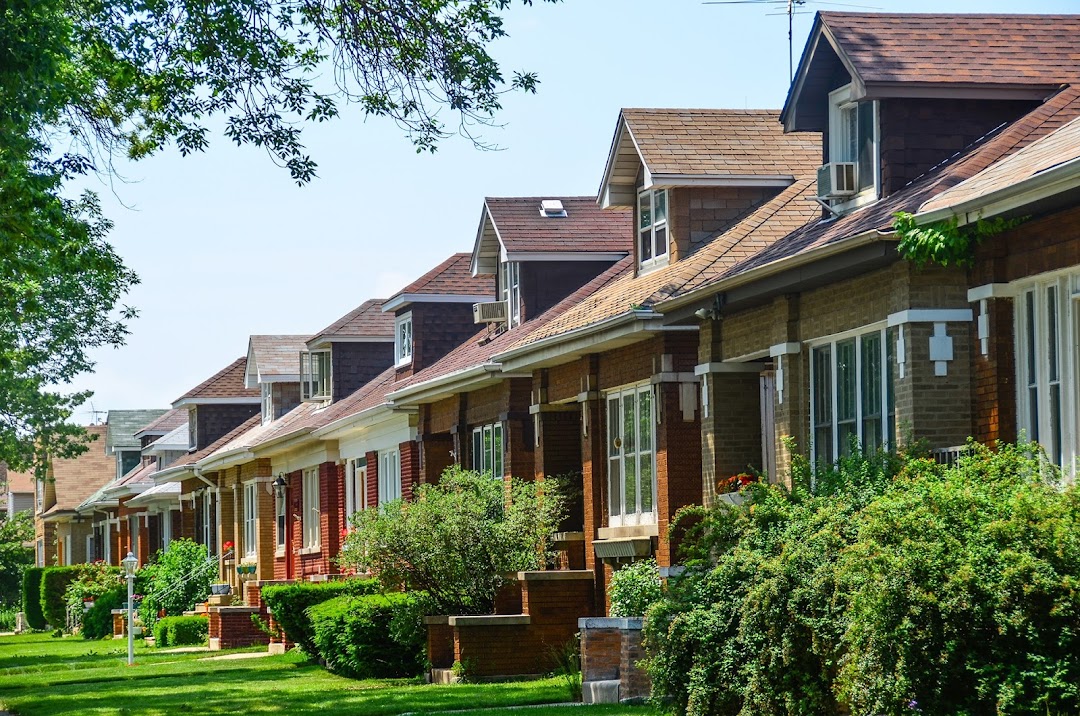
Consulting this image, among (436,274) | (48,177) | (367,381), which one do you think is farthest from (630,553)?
(367,381)

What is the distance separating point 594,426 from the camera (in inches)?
924

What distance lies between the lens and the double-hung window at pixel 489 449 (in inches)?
1072

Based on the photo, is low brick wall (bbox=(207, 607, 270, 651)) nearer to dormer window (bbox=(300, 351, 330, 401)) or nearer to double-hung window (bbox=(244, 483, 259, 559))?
dormer window (bbox=(300, 351, 330, 401))

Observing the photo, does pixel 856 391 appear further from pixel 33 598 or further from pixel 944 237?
pixel 33 598

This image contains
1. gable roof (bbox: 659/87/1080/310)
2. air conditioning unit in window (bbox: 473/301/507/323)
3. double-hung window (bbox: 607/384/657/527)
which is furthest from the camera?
air conditioning unit in window (bbox: 473/301/507/323)

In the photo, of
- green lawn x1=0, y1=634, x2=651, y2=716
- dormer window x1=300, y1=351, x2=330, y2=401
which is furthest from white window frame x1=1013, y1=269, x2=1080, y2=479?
dormer window x1=300, y1=351, x2=330, y2=401

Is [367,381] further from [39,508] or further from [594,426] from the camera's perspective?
[39,508]

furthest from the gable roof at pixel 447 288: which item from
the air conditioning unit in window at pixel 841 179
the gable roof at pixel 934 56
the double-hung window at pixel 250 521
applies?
the air conditioning unit in window at pixel 841 179

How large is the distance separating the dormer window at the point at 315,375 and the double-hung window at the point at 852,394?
24552 mm

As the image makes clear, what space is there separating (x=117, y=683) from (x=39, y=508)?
187 feet

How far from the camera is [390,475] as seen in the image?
33.5 m

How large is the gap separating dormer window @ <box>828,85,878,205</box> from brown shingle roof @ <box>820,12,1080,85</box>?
0.51 metres

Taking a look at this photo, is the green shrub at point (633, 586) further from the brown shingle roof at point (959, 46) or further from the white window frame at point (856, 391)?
the brown shingle roof at point (959, 46)

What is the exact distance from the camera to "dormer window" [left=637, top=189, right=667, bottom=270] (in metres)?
23.6
